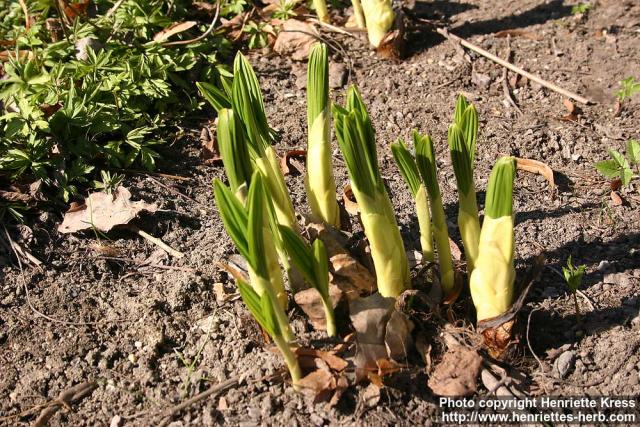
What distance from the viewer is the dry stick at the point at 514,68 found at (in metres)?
3.14

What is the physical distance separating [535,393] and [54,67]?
2142 mm

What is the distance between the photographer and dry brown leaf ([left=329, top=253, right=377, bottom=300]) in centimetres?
204

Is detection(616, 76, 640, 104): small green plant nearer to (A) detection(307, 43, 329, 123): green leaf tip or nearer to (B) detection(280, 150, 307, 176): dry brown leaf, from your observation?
(B) detection(280, 150, 307, 176): dry brown leaf

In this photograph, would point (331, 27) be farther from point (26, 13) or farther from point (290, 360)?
point (290, 360)

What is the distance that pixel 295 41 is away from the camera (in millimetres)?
3455

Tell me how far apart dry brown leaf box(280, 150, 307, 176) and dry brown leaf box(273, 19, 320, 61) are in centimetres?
71

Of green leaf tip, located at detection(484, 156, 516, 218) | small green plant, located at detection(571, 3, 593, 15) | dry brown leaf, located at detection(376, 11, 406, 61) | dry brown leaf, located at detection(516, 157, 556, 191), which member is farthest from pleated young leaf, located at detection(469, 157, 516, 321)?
small green plant, located at detection(571, 3, 593, 15)

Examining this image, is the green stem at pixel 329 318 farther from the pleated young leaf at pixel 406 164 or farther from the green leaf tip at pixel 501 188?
the green leaf tip at pixel 501 188

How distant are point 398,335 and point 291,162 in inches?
43.3

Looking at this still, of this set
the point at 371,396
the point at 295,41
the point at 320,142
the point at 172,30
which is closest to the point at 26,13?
the point at 172,30

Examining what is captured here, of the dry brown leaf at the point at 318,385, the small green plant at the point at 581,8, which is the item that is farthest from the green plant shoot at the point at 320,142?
the small green plant at the point at 581,8

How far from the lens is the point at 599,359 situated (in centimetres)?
206

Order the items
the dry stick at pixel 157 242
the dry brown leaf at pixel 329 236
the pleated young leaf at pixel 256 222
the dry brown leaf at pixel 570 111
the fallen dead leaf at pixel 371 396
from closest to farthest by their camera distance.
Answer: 1. the pleated young leaf at pixel 256 222
2. the fallen dead leaf at pixel 371 396
3. the dry brown leaf at pixel 329 236
4. the dry stick at pixel 157 242
5. the dry brown leaf at pixel 570 111

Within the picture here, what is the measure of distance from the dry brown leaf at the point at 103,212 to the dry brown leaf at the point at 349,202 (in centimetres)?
66
